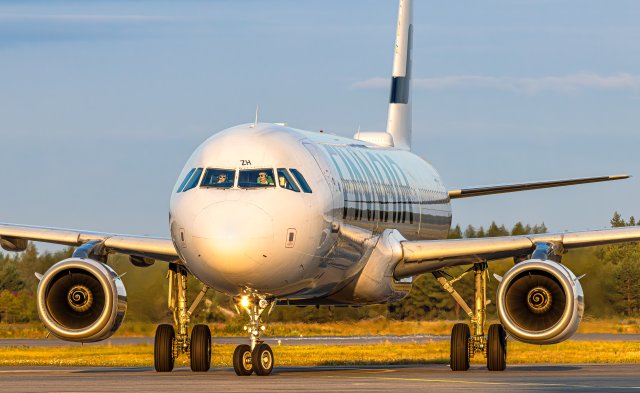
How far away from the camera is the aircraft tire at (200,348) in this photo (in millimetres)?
29906

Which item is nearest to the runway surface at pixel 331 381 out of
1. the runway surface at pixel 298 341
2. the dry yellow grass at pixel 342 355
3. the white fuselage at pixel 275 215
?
the white fuselage at pixel 275 215

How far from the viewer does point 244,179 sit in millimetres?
26250

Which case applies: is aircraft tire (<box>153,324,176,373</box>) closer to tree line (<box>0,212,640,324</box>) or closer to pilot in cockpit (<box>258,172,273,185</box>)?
pilot in cockpit (<box>258,172,273,185</box>)

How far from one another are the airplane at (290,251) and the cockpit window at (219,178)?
24mm

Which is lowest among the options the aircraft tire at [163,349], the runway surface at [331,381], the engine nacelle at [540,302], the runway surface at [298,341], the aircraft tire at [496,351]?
the runway surface at [331,381]

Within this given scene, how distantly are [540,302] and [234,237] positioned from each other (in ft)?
23.2

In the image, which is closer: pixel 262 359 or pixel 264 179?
pixel 264 179

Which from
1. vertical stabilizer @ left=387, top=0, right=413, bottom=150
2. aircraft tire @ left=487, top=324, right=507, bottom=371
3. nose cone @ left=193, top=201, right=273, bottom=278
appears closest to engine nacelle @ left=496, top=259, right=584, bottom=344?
aircraft tire @ left=487, top=324, right=507, bottom=371

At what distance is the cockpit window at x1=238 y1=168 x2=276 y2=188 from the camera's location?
2616 cm

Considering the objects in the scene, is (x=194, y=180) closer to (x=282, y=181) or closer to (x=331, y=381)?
(x=282, y=181)

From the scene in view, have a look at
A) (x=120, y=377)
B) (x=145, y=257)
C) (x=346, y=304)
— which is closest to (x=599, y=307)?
(x=346, y=304)

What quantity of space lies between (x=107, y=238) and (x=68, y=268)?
180 cm

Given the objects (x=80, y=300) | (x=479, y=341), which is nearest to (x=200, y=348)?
(x=80, y=300)

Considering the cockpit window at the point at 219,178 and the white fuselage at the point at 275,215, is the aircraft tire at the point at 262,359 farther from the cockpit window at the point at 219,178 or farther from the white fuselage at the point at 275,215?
the cockpit window at the point at 219,178
